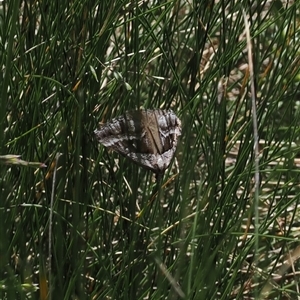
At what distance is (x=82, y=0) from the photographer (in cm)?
137

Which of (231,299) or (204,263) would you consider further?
(231,299)

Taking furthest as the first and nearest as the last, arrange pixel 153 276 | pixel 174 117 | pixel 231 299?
pixel 231 299, pixel 153 276, pixel 174 117

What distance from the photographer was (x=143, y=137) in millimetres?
1184

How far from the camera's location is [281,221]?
1.83 m

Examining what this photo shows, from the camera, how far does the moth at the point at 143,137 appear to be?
1145 mm

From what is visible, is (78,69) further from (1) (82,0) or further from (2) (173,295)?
(2) (173,295)

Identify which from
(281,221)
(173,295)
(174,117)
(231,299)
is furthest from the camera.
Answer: (281,221)

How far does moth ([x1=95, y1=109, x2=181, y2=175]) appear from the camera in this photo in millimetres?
1145

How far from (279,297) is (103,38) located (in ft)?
1.99

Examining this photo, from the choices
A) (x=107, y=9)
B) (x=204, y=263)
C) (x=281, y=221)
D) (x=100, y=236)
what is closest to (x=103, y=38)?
(x=107, y=9)

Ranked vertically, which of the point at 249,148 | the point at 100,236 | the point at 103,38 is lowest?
the point at 100,236

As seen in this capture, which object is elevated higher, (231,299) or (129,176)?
(129,176)

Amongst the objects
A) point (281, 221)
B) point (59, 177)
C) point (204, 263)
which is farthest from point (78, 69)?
point (281, 221)

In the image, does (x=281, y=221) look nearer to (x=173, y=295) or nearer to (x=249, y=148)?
(x=249, y=148)
